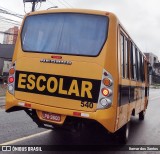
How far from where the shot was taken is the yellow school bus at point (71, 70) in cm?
599

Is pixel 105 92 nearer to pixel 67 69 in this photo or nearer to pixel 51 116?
pixel 67 69

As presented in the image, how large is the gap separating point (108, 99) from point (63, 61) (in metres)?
1.18

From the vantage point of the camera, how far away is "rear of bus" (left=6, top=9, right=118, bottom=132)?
19.6 ft

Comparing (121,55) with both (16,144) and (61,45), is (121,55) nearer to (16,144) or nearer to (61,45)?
(61,45)

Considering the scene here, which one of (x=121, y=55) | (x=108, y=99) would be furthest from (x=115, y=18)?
(x=108, y=99)

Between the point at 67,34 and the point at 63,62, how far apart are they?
0.63 m

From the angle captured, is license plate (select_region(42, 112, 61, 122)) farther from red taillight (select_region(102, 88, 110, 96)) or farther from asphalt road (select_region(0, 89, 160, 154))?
red taillight (select_region(102, 88, 110, 96))

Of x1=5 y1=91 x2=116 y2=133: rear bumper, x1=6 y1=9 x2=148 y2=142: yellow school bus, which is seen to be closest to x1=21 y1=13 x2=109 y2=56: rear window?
x1=6 y1=9 x2=148 y2=142: yellow school bus

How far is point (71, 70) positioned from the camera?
6.20 metres

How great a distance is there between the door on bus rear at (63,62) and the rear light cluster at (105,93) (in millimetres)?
77

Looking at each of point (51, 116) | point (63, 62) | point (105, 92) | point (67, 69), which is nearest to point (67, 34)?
point (63, 62)

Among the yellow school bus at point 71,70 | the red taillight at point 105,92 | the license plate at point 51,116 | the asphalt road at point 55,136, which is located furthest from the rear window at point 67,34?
the asphalt road at point 55,136

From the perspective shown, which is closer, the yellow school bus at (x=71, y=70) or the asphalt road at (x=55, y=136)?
the yellow school bus at (x=71, y=70)

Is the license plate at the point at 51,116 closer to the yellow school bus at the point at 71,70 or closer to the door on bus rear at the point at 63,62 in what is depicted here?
the yellow school bus at the point at 71,70
